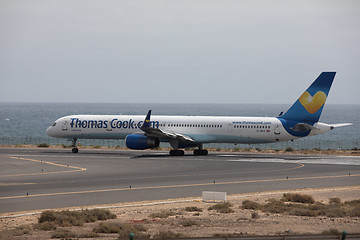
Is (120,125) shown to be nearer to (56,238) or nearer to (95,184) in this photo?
(95,184)

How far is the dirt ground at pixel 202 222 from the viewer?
2011 cm

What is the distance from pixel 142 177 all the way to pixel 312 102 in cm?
2272

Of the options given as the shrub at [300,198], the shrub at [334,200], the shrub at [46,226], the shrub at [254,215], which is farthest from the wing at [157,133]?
the shrub at [46,226]

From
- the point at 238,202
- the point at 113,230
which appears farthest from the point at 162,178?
the point at 113,230

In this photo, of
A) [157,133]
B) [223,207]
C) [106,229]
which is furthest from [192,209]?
[157,133]

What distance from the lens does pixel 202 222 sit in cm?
2217

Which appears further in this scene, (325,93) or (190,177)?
(325,93)

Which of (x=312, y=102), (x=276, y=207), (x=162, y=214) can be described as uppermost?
(x=312, y=102)

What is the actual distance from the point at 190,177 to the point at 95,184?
22.3 ft

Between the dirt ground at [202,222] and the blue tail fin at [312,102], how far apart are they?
29.0 m

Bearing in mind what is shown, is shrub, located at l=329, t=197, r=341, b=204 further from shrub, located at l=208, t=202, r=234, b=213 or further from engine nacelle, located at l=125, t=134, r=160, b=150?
engine nacelle, located at l=125, t=134, r=160, b=150

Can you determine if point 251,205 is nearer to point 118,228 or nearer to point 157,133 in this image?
point 118,228

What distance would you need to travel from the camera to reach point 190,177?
1517 inches

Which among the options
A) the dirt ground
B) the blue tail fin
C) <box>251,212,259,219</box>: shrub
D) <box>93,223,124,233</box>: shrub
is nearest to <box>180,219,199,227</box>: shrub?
the dirt ground
